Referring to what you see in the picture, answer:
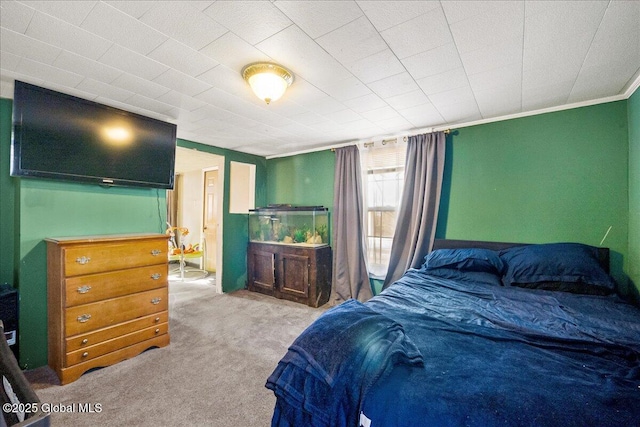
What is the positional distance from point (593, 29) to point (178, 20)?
90.9 inches

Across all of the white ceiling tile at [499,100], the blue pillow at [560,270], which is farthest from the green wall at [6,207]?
the blue pillow at [560,270]

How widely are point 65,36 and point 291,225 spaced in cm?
315

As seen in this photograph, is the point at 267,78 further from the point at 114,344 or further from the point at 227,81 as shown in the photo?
the point at 114,344

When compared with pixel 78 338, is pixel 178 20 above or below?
above

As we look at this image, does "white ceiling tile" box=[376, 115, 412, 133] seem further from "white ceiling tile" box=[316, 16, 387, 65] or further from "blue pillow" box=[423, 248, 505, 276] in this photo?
"blue pillow" box=[423, 248, 505, 276]

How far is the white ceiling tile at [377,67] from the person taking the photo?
1764 millimetres

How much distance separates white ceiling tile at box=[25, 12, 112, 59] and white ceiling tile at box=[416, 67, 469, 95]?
2.19m

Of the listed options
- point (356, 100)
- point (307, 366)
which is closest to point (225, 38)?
point (356, 100)

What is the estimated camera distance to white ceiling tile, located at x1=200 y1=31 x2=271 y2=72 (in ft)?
5.25

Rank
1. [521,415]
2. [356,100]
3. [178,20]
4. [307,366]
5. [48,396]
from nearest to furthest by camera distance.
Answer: [521,415] < [307,366] < [178,20] < [48,396] < [356,100]

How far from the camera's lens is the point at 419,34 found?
1.54 m

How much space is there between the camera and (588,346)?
118 centimetres

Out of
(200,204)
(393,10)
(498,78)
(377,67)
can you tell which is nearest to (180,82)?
(377,67)

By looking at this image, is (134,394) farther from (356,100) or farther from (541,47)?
(541,47)
